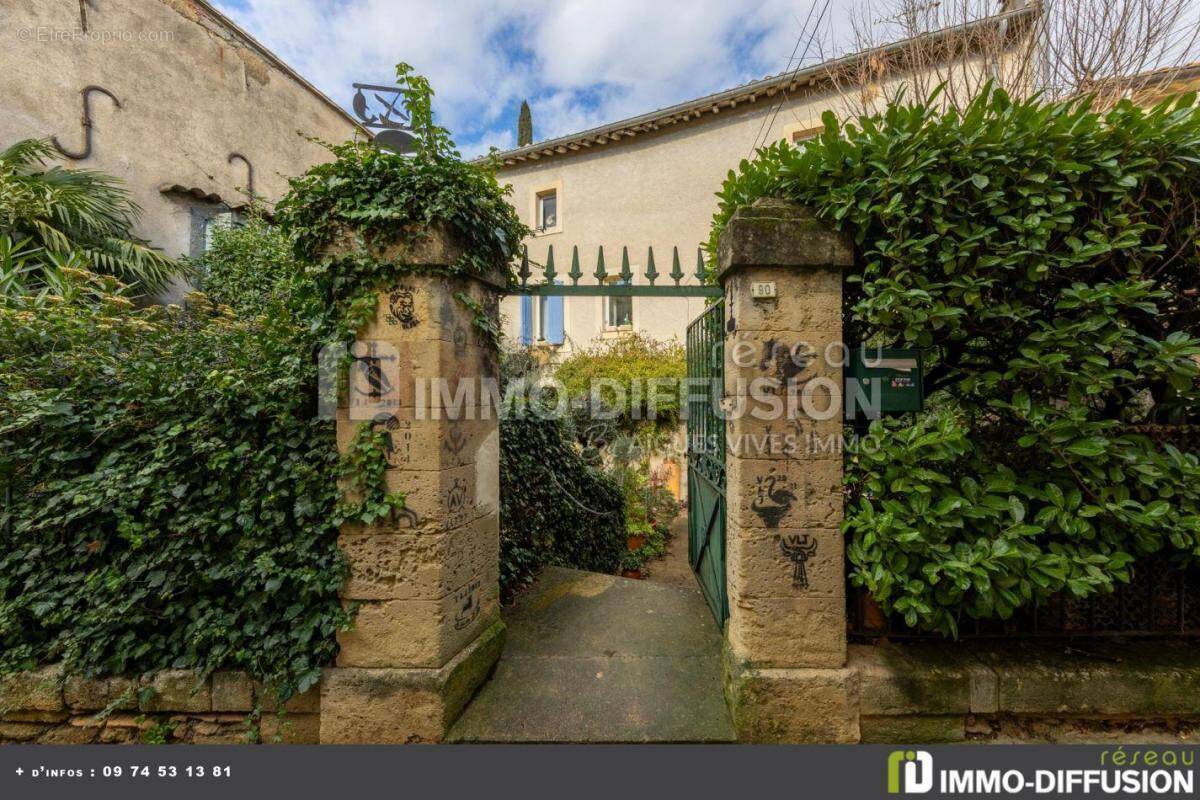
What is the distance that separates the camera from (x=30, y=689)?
2.31 meters

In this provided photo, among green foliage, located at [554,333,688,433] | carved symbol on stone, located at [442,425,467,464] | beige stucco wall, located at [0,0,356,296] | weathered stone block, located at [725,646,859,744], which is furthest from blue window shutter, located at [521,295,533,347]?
weathered stone block, located at [725,646,859,744]

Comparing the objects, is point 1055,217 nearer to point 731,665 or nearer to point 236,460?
point 731,665

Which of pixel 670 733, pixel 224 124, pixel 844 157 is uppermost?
pixel 224 124

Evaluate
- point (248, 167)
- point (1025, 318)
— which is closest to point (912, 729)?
point (1025, 318)

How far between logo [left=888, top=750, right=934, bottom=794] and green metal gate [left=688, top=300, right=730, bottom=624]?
1.01 metres

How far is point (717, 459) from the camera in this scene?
9.85 feet

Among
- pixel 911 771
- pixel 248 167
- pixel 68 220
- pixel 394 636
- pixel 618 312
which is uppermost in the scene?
pixel 248 167

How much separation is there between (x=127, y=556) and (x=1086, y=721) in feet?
16.5

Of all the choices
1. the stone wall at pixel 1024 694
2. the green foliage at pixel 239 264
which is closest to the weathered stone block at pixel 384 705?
the stone wall at pixel 1024 694

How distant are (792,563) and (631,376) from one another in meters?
6.57

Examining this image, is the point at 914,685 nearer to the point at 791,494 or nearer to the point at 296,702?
the point at 791,494

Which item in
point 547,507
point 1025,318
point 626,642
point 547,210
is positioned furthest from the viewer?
point 547,210

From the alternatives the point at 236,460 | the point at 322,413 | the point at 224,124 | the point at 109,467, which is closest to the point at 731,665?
the point at 322,413

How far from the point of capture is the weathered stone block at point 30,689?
2299mm
